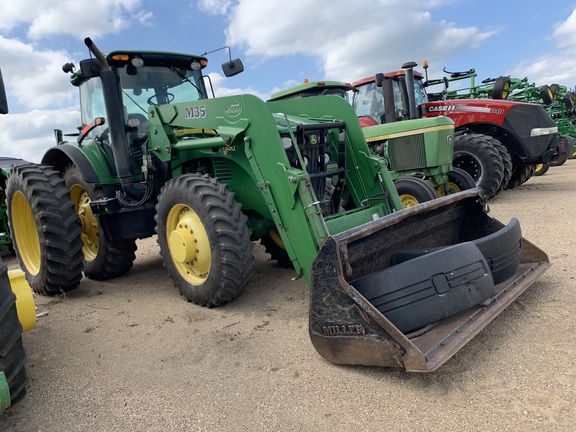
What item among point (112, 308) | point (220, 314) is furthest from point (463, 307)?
point (112, 308)

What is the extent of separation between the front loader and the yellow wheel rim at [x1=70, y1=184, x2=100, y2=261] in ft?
0.06

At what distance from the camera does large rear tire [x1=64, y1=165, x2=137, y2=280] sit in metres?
4.93

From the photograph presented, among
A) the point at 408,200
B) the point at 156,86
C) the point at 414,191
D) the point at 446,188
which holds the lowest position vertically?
the point at 446,188

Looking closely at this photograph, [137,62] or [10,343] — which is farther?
[137,62]

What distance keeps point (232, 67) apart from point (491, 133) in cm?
590

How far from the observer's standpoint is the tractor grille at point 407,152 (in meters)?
6.76

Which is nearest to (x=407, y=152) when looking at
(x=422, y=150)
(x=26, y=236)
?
(x=422, y=150)

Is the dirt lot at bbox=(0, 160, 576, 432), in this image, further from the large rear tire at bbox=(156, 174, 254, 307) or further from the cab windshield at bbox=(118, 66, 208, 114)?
→ the cab windshield at bbox=(118, 66, 208, 114)

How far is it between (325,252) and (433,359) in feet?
2.56

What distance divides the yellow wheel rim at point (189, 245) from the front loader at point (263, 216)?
0.5 inches

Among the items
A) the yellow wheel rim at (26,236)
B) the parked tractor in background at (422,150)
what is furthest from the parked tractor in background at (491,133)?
the yellow wheel rim at (26,236)

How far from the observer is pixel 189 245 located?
12.2 feet

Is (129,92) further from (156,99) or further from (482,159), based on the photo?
(482,159)

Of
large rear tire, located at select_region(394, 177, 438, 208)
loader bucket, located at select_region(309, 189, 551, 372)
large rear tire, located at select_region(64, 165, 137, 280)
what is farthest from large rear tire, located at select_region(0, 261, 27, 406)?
large rear tire, located at select_region(394, 177, 438, 208)
